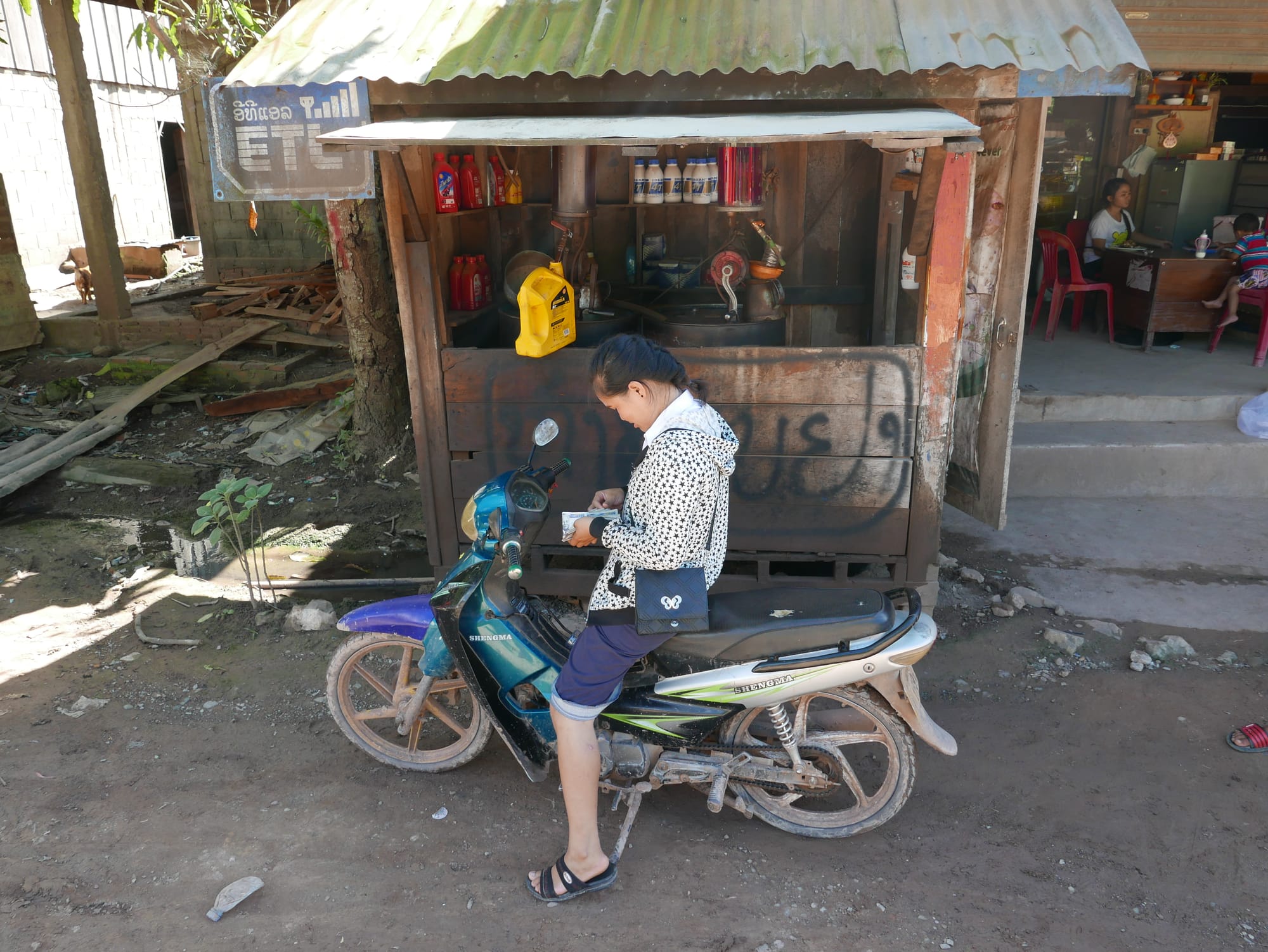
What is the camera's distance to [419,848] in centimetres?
309

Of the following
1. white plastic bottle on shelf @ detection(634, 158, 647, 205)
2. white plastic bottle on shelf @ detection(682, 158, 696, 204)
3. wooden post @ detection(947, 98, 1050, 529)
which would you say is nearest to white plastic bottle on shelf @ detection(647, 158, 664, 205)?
white plastic bottle on shelf @ detection(634, 158, 647, 205)

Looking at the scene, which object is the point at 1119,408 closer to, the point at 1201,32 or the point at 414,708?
the point at 1201,32

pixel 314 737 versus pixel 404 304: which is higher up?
pixel 404 304

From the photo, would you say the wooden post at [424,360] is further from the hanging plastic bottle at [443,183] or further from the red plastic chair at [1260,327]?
the red plastic chair at [1260,327]

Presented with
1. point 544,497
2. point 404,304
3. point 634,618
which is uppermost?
point 404,304

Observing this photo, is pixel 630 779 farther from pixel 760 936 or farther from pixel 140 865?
pixel 140 865

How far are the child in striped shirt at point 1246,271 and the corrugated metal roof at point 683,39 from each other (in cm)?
465

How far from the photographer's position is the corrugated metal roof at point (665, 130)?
120 inches

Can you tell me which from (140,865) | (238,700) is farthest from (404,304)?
(140,865)

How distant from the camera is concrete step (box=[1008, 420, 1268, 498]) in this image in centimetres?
602

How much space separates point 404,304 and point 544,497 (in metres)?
1.72

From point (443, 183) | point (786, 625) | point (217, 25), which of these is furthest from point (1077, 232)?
point (786, 625)

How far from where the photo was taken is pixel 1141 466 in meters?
6.06

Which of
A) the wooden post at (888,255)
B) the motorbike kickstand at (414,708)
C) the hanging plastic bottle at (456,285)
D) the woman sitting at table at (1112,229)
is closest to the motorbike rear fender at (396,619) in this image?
the motorbike kickstand at (414,708)
